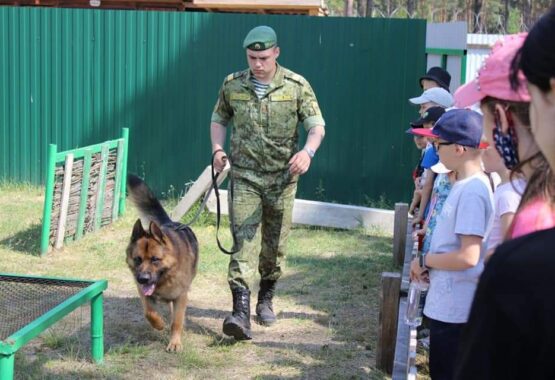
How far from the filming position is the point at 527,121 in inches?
62.2

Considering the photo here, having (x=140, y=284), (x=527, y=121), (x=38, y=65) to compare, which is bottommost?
(x=140, y=284)

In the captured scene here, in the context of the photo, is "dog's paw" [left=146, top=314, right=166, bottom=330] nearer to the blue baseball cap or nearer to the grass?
the grass

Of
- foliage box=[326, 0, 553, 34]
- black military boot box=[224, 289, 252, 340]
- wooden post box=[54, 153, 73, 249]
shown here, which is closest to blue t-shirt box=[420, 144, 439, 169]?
black military boot box=[224, 289, 252, 340]

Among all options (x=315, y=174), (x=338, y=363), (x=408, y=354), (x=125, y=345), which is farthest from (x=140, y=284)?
(x=315, y=174)

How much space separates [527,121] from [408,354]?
8.18 feet

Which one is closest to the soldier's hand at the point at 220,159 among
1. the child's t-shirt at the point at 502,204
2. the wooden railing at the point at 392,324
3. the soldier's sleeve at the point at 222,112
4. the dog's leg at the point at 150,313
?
the soldier's sleeve at the point at 222,112

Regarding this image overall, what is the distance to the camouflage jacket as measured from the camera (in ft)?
17.9

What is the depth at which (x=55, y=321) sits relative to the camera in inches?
166

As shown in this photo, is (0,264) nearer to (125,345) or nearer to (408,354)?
(125,345)

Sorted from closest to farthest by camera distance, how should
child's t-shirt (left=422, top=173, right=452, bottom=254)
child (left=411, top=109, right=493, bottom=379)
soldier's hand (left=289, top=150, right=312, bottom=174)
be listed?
child (left=411, top=109, right=493, bottom=379), child's t-shirt (left=422, top=173, right=452, bottom=254), soldier's hand (left=289, top=150, right=312, bottom=174)

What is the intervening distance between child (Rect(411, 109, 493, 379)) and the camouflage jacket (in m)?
2.11

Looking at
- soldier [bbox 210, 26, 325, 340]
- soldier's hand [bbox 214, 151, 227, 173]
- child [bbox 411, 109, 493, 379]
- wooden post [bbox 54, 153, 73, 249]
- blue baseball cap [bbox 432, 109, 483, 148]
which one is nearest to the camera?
child [bbox 411, 109, 493, 379]

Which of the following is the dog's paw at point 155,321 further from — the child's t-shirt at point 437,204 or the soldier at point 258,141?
the child's t-shirt at point 437,204

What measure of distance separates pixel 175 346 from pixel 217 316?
0.89 metres
